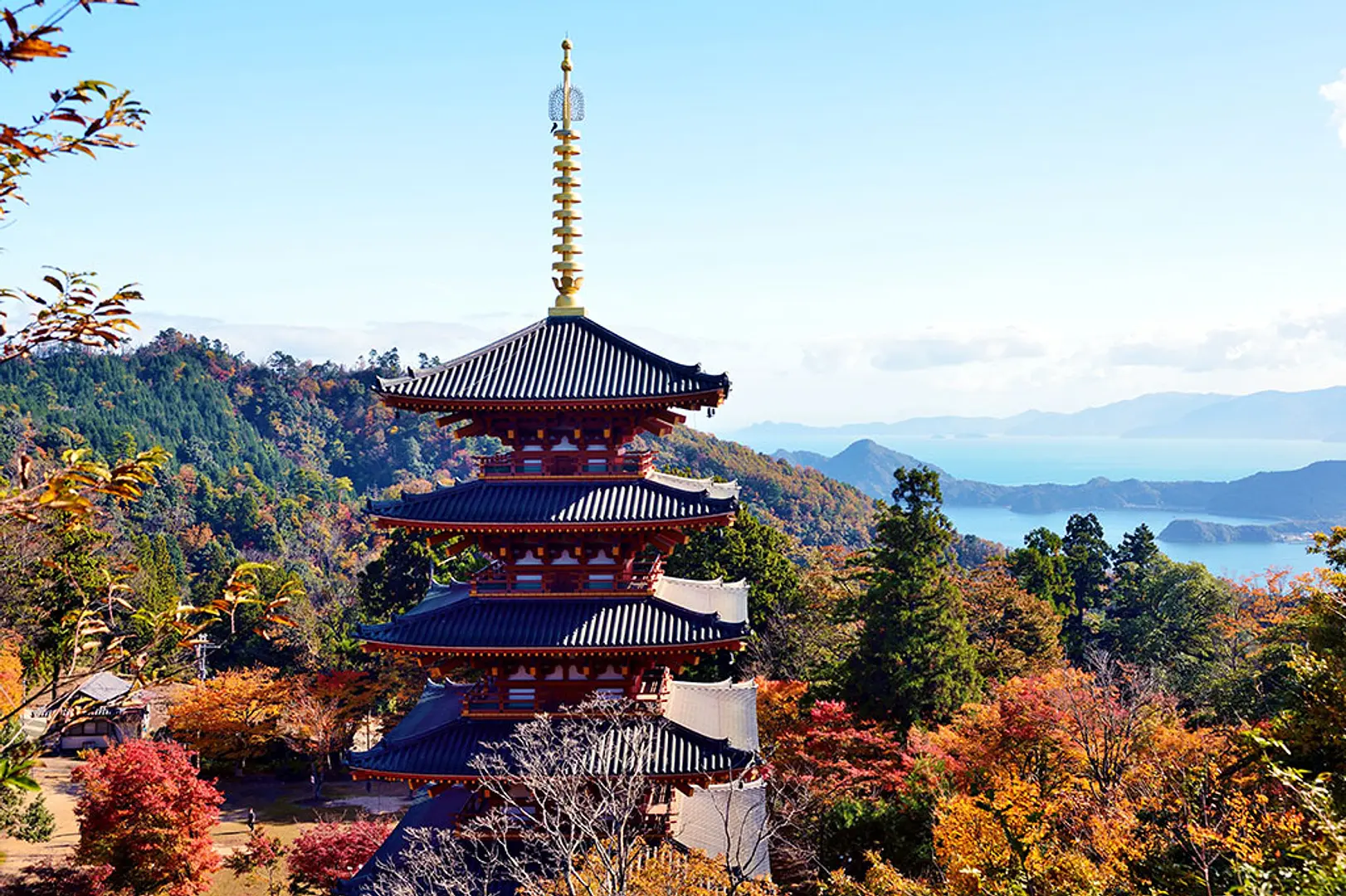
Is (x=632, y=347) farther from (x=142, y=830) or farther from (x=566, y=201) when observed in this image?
(x=142, y=830)

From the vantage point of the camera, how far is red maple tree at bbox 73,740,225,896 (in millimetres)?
26531

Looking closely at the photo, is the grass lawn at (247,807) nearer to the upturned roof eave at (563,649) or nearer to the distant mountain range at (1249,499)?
the upturned roof eave at (563,649)

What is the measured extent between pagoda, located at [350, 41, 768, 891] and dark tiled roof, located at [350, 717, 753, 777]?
0.03 meters

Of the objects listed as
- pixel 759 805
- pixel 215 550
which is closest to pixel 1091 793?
pixel 759 805

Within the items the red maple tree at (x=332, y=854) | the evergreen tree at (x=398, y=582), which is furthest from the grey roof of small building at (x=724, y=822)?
the evergreen tree at (x=398, y=582)

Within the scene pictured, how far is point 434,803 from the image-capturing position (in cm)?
1933

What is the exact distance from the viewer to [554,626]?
1681 cm

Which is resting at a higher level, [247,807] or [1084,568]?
[1084,568]

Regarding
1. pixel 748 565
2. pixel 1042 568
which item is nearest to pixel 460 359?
pixel 748 565

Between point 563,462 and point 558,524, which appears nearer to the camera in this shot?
point 558,524

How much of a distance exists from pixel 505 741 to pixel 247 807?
28.2m

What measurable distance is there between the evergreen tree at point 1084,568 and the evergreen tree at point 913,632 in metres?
19.1

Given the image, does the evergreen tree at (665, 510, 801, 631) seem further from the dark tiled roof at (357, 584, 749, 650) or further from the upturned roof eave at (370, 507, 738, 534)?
the upturned roof eave at (370, 507, 738, 534)

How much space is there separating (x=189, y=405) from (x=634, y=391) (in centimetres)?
11694
